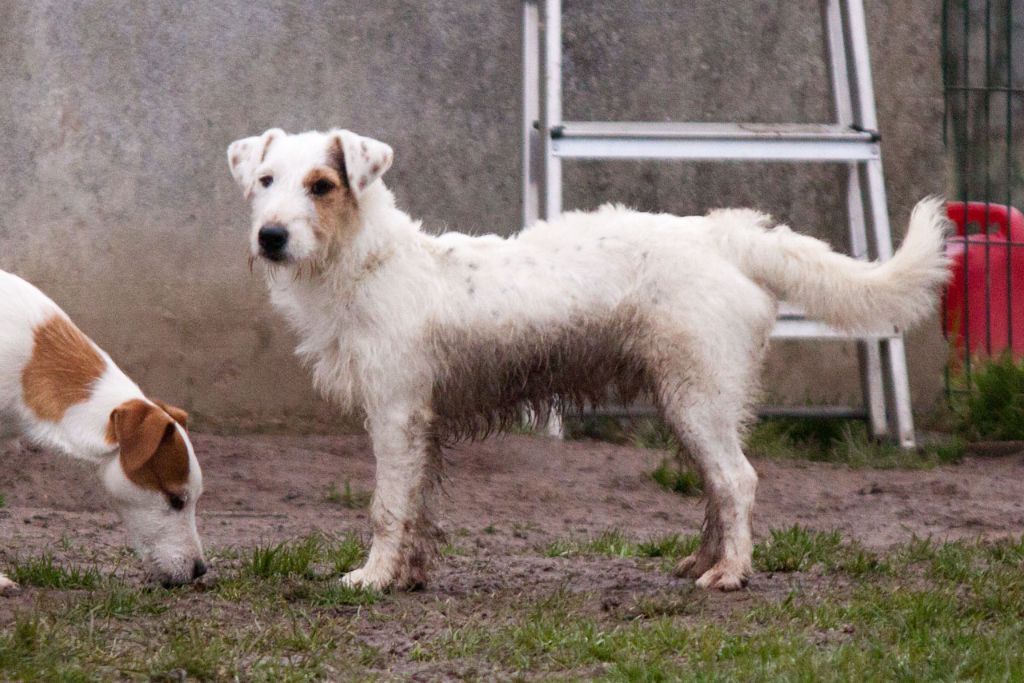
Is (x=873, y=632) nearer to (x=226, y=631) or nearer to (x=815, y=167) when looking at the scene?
(x=226, y=631)

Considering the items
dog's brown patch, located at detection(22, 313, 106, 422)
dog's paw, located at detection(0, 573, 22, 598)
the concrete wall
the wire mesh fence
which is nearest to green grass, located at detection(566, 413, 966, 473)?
the concrete wall

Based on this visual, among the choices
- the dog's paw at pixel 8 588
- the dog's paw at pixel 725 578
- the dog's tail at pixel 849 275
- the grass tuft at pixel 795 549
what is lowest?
the grass tuft at pixel 795 549

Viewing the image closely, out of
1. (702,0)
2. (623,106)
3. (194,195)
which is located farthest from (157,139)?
(702,0)

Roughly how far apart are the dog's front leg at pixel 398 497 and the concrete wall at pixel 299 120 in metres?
2.96

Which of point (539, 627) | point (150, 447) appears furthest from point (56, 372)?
point (539, 627)

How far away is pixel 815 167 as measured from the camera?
7871 millimetres

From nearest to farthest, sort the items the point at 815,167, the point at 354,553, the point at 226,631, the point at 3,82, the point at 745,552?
the point at 226,631 → the point at 745,552 → the point at 354,553 → the point at 3,82 → the point at 815,167

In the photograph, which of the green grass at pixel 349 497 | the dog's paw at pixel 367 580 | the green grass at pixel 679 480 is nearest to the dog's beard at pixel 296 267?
the dog's paw at pixel 367 580

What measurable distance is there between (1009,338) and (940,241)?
143 inches

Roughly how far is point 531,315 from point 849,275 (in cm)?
101

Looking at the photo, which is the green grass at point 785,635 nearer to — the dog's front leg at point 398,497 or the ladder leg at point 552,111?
the dog's front leg at point 398,497

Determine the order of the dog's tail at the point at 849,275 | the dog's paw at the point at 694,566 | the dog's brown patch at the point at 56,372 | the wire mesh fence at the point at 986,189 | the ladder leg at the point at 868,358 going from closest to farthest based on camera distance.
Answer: the dog's brown patch at the point at 56,372 → the dog's tail at the point at 849,275 → the dog's paw at the point at 694,566 → the ladder leg at the point at 868,358 → the wire mesh fence at the point at 986,189

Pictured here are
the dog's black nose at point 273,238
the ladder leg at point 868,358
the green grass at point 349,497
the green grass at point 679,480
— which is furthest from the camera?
the ladder leg at point 868,358

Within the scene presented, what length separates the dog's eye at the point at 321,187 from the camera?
15.2ft
